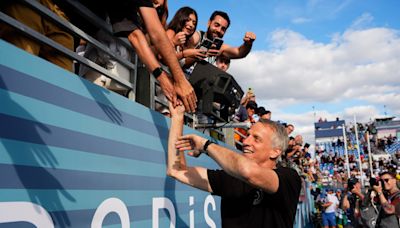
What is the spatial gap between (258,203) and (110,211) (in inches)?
35.4

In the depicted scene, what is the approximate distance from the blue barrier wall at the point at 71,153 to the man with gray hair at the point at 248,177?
11.5 inches

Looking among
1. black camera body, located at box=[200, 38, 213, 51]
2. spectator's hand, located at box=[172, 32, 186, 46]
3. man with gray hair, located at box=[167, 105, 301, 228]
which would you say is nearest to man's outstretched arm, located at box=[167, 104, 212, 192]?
man with gray hair, located at box=[167, 105, 301, 228]

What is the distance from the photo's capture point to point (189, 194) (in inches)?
123

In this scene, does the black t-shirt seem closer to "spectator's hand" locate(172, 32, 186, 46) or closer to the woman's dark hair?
"spectator's hand" locate(172, 32, 186, 46)

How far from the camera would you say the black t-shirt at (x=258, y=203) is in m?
2.04

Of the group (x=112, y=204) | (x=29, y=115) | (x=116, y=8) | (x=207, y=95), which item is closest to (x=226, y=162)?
(x=112, y=204)

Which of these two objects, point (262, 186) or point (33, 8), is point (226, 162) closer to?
point (262, 186)

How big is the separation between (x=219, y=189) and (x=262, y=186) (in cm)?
38

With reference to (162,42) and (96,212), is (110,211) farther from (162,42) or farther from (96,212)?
(162,42)

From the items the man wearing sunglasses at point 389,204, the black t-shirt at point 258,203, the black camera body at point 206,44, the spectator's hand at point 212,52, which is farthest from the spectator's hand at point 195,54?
the man wearing sunglasses at point 389,204

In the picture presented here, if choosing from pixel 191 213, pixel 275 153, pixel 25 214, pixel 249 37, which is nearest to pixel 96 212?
pixel 25 214

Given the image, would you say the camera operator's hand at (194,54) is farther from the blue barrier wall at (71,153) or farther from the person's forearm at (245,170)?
the person's forearm at (245,170)

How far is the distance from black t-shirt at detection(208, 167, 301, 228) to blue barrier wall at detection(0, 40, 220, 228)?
23.4 inches

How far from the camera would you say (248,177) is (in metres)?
1.84
